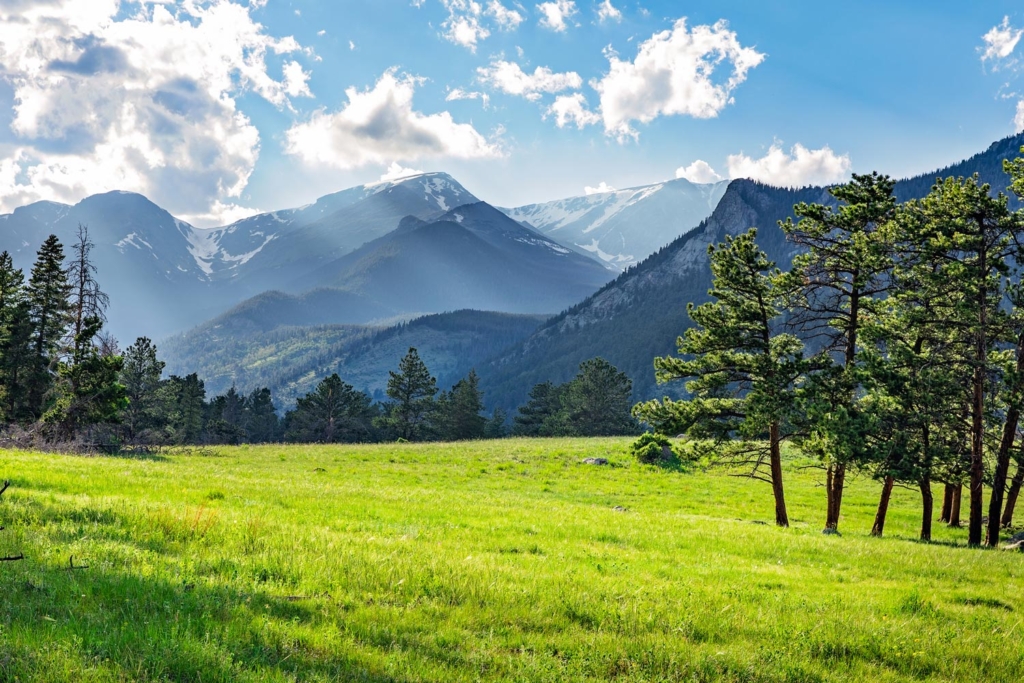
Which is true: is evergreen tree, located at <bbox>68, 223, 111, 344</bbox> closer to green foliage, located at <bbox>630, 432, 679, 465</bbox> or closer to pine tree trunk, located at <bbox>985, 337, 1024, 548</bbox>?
green foliage, located at <bbox>630, 432, 679, 465</bbox>

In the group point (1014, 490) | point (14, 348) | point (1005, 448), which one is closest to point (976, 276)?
point (1005, 448)

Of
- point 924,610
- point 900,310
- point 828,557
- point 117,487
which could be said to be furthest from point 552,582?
point 900,310

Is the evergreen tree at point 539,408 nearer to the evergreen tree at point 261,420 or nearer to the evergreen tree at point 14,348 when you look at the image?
the evergreen tree at point 261,420

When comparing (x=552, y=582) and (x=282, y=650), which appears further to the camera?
(x=552, y=582)

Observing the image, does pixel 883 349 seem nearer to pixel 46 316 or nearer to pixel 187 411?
pixel 46 316

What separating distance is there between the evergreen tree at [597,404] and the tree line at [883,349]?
59711mm

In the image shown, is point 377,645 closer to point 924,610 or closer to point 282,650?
point 282,650

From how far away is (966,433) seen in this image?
20328 mm

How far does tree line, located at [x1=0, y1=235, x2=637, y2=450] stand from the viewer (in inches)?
1378

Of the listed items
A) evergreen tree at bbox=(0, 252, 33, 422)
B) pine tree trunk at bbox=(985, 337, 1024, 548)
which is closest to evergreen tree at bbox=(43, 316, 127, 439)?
evergreen tree at bbox=(0, 252, 33, 422)

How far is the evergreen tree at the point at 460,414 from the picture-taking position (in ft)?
285

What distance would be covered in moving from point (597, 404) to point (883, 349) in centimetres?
6110

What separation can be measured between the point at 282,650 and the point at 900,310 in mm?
22017

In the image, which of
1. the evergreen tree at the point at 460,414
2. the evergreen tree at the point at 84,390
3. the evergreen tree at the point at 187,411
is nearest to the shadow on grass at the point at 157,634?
the evergreen tree at the point at 84,390
